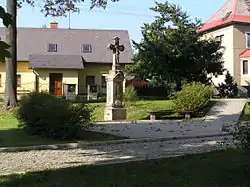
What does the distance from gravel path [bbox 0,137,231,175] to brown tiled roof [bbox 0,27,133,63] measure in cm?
3318

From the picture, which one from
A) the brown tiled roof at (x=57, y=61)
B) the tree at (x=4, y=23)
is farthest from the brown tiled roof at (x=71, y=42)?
the tree at (x=4, y=23)

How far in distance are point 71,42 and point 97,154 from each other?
38389 millimetres

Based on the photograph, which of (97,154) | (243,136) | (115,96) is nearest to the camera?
(243,136)

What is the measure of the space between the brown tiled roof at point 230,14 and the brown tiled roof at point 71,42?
9.43m

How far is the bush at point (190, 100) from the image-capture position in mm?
20891

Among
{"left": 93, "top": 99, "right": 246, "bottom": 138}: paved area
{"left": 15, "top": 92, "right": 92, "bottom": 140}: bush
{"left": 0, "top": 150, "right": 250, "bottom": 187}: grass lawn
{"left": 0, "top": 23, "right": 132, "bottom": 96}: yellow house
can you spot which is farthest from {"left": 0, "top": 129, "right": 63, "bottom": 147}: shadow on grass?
{"left": 0, "top": 23, "right": 132, "bottom": 96}: yellow house

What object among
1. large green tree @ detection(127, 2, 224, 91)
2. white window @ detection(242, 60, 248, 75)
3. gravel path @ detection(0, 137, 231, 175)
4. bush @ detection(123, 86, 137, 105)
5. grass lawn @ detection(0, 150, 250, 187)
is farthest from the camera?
white window @ detection(242, 60, 248, 75)

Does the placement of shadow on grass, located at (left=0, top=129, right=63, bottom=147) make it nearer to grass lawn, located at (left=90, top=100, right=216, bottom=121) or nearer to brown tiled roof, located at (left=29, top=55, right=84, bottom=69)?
grass lawn, located at (left=90, top=100, right=216, bottom=121)

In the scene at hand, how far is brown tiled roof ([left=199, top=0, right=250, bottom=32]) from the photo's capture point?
4566 cm

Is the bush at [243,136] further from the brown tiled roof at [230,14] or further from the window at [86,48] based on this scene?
the brown tiled roof at [230,14]

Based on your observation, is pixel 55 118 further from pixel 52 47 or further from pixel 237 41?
pixel 237 41

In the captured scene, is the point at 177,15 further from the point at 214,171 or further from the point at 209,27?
the point at 214,171

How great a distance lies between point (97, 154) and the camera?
914 centimetres

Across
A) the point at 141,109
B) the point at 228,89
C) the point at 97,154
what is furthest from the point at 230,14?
the point at 97,154
